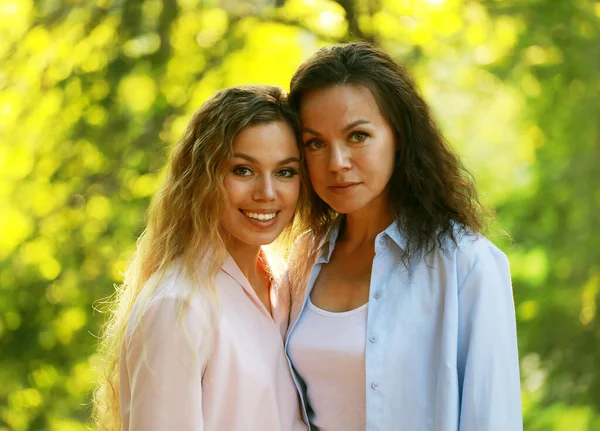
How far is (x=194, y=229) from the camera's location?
2.40m

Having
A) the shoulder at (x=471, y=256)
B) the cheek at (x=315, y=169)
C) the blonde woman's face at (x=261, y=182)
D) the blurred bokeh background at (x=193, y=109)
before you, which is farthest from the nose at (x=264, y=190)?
the blurred bokeh background at (x=193, y=109)

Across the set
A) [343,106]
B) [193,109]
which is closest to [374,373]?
[343,106]

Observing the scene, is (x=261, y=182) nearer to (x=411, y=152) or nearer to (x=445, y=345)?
(x=411, y=152)

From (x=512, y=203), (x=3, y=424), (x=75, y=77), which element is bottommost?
(x=3, y=424)

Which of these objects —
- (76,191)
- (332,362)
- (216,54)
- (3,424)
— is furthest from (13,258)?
(332,362)

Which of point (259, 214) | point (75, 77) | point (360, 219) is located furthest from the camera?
point (75, 77)

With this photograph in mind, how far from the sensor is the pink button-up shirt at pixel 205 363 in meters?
2.15

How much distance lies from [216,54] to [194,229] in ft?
10.4

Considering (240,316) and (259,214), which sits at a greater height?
(259,214)

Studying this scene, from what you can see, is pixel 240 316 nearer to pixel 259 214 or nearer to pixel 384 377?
pixel 259 214

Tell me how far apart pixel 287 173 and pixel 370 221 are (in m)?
0.34

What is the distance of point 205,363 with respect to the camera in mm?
2246

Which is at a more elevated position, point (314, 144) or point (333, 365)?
point (314, 144)

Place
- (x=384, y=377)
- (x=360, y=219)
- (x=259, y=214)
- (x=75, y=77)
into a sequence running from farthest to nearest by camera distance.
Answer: (x=75, y=77) < (x=360, y=219) < (x=259, y=214) < (x=384, y=377)
